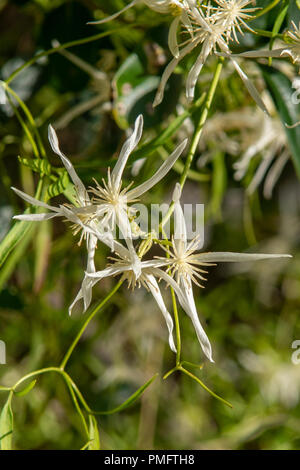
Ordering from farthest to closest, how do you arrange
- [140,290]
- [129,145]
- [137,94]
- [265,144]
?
1. [140,290]
2. [265,144]
3. [137,94]
4. [129,145]

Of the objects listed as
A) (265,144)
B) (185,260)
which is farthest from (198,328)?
(265,144)

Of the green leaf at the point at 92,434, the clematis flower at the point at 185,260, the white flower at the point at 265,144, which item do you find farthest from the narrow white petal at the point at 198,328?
the white flower at the point at 265,144

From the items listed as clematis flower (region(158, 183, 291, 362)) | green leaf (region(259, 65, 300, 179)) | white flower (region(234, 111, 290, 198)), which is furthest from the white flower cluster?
white flower (region(234, 111, 290, 198))

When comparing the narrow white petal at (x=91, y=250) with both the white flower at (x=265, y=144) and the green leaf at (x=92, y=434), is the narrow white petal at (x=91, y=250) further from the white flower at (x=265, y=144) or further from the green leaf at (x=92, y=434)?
the white flower at (x=265, y=144)

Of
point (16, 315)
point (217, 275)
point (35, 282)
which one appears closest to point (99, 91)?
point (35, 282)

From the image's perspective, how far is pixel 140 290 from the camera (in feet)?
2.22

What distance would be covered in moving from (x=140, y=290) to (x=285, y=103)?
40 centimetres

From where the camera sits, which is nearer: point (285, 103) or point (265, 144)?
point (285, 103)

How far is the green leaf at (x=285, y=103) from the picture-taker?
12.6 inches

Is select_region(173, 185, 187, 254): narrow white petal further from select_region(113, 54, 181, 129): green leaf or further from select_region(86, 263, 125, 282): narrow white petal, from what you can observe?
select_region(113, 54, 181, 129): green leaf

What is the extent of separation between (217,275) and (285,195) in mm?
184

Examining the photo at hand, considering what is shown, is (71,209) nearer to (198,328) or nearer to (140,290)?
(198,328)

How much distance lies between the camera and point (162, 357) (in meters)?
0.70
